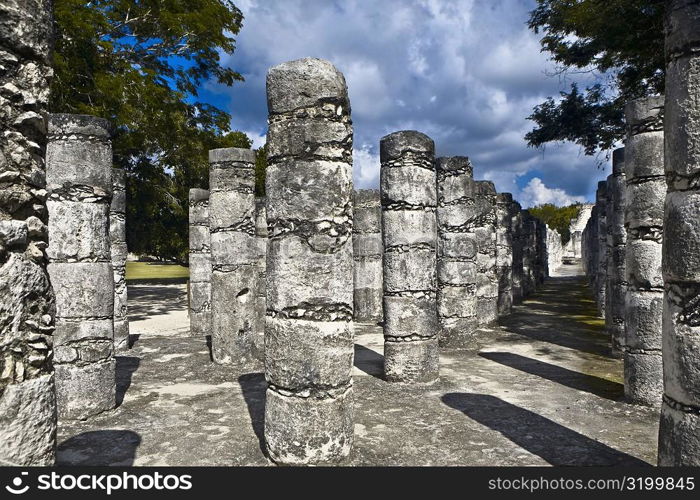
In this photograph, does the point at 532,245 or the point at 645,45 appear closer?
the point at 645,45

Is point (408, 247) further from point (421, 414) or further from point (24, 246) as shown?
point (24, 246)

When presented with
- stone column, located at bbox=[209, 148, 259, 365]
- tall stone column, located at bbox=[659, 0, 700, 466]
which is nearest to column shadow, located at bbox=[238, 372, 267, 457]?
stone column, located at bbox=[209, 148, 259, 365]

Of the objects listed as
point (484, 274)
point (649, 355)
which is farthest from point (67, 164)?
point (484, 274)

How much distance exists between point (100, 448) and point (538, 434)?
A: 449 centimetres

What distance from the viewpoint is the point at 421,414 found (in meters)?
6.32

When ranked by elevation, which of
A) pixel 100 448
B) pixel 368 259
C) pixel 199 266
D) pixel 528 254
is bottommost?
pixel 100 448

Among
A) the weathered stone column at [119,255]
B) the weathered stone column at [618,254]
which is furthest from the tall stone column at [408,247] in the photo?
the weathered stone column at [119,255]

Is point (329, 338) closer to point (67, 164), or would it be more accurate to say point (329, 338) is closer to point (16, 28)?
point (16, 28)

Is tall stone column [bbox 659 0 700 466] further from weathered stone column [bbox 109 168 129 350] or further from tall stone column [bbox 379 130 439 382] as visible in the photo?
weathered stone column [bbox 109 168 129 350]

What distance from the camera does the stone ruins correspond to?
8.23 ft

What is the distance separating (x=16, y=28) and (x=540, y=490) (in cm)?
426

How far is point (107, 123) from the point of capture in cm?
685

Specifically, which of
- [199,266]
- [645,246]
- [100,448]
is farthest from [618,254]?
[199,266]

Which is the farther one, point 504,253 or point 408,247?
point 504,253
